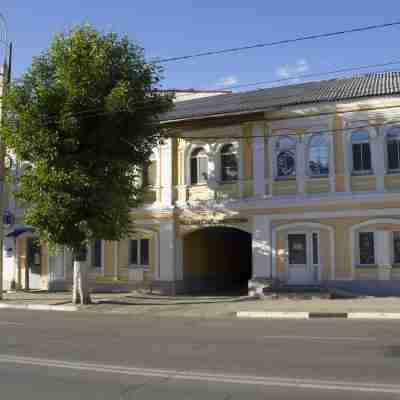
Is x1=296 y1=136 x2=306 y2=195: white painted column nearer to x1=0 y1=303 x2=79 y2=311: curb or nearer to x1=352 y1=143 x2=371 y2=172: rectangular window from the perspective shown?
x1=352 y1=143 x2=371 y2=172: rectangular window

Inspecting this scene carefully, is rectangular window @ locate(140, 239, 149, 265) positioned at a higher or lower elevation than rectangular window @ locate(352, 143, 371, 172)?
lower

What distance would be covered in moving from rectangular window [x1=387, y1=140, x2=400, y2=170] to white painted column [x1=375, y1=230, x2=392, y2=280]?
7.89 feet

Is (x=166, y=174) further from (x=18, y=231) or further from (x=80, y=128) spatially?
(x=18, y=231)

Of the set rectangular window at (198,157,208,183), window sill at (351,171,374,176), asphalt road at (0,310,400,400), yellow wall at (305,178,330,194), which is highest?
rectangular window at (198,157,208,183)

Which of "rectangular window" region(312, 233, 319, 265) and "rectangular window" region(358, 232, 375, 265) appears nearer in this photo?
"rectangular window" region(358, 232, 375, 265)

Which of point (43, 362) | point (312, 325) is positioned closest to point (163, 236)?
point (312, 325)

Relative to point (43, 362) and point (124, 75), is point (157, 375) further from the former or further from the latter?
point (124, 75)

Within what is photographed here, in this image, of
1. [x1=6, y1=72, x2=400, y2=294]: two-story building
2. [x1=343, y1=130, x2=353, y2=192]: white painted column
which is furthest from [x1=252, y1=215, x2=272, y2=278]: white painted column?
[x1=343, y1=130, x2=353, y2=192]: white painted column

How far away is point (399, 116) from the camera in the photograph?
68.3ft

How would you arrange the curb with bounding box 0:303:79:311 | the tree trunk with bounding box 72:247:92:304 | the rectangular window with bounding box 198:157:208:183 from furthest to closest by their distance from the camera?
1. the rectangular window with bounding box 198:157:208:183
2. the tree trunk with bounding box 72:247:92:304
3. the curb with bounding box 0:303:79:311

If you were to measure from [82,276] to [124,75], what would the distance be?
7.16 meters

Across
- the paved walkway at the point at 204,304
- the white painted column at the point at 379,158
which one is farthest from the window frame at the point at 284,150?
the paved walkway at the point at 204,304

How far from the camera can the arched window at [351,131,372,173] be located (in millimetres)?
21391

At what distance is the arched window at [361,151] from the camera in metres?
21.4
